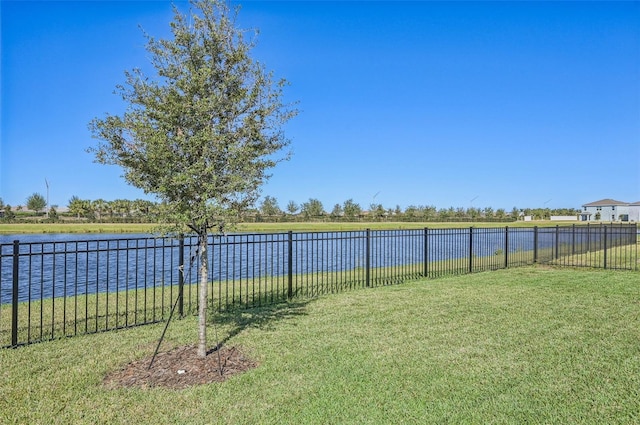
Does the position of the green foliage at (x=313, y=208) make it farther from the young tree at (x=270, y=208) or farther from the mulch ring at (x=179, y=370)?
the mulch ring at (x=179, y=370)

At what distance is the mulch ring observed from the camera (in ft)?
13.8

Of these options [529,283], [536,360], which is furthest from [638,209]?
[536,360]

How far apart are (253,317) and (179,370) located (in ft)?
8.52

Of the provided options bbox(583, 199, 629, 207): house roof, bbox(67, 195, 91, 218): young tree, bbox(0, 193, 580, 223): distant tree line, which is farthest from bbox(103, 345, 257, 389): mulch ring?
bbox(583, 199, 629, 207): house roof

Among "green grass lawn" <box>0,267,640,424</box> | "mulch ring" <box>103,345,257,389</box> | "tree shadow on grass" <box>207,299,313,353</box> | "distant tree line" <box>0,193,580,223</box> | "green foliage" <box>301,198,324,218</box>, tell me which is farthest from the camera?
"green foliage" <box>301,198,324,218</box>

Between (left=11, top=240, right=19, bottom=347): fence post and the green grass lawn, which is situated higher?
(left=11, top=240, right=19, bottom=347): fence post

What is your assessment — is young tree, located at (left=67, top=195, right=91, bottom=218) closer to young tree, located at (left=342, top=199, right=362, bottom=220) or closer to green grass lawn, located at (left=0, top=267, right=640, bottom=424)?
young tree, located at (left=342, top=199, right=362, bottom=220)

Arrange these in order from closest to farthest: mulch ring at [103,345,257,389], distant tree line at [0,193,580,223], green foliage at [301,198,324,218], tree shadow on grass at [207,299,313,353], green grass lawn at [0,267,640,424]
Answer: green grass lawn at [0,267,640,424] → mulch ring at [103,345,257,389] → tree shadow on grass at [207,299,313,353] → distant tree line at [0,193,580,223] → green foliage at [301,198,324,218]

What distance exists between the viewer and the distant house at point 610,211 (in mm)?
85250

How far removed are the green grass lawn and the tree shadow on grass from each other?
4cm

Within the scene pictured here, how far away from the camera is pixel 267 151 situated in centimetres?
513

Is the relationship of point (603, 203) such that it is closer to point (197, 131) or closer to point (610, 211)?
point (610, 211)

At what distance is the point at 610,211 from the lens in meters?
91.2

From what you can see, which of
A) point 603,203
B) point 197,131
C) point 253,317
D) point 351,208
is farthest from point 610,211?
point 197,131
